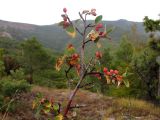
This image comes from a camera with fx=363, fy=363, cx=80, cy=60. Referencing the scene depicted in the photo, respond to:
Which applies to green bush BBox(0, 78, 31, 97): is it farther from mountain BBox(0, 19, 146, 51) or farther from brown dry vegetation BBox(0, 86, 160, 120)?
mountain BBox(0, 19, 146, 51)

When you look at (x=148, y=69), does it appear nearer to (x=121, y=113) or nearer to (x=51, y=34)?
(x=121, y=113)

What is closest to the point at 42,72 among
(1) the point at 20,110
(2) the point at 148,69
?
(2) the point at 148,69

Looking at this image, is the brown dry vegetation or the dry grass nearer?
the brown dry vegetation

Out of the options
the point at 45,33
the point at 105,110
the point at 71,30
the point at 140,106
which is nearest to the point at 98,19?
the point at 71,30

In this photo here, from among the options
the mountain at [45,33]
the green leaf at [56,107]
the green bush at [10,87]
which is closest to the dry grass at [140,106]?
the green bush at [10,87]

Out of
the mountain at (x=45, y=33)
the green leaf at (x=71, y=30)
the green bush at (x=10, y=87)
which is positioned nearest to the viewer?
the green leaf at (x=71, y=30)

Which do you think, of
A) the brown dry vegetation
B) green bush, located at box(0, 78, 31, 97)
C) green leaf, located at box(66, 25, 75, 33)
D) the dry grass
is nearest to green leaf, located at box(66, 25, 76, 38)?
green leaf, located at box(66, 25, 75, 33)

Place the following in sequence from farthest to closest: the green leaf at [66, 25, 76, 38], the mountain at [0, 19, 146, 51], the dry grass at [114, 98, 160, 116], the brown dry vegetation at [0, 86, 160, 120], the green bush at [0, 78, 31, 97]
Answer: the mountain at [0, 19, 146, 51], the dry grass at [114, 98, 160, 116], the brown dry vegetation at [0, 86, 160, 120], the green bush at [0, 78, 31, 97], the green leaf at [66, 25, 76, 38]

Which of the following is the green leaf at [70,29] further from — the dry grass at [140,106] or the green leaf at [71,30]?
the dry grass at [140,106]

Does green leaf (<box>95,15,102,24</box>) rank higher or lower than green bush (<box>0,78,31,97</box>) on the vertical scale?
higher

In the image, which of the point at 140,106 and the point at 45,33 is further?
the point at 45,33

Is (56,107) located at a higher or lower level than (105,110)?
higher

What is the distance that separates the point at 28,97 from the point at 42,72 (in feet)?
29.8

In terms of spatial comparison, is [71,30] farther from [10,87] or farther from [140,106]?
[140,106]
